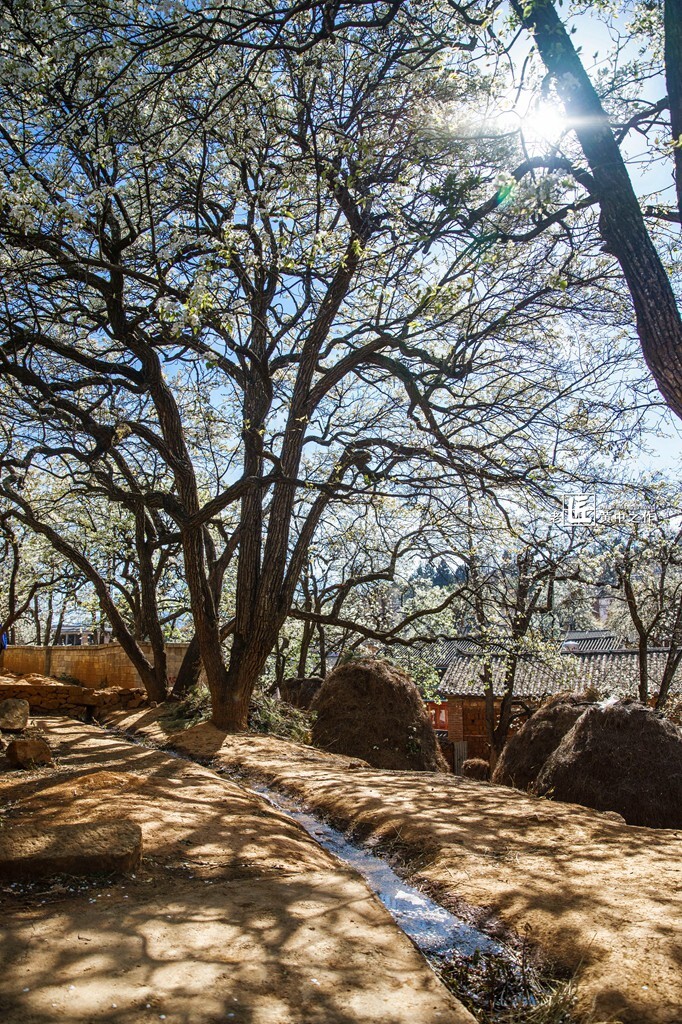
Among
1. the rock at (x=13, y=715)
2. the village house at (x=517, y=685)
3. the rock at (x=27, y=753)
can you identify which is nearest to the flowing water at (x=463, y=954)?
the rock at (x=27, y=753)

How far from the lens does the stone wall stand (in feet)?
55.0

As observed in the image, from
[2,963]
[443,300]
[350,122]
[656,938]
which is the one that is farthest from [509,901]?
[350,122]

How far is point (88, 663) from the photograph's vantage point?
1805 cm

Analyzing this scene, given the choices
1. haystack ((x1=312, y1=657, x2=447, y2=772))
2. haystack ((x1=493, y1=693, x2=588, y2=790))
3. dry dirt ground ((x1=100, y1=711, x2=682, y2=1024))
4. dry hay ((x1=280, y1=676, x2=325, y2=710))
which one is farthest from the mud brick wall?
haystack ((x1=493, y1=693, x2=588, y2=790))

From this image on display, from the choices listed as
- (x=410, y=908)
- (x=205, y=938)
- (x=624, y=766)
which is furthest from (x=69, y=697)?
(x=205, y=938)

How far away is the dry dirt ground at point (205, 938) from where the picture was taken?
7.41ft

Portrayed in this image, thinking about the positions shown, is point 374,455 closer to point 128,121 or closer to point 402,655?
point 128,121

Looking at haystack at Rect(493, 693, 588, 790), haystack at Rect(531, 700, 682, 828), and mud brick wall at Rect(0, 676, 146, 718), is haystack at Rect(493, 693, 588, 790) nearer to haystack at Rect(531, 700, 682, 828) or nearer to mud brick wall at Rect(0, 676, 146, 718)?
haystack at Rect(531, 700, 682, 828)

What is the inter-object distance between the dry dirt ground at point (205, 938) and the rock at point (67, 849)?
7 centimetres

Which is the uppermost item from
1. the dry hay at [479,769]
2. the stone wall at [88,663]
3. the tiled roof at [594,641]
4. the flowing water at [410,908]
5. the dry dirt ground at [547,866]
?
the tiled roof at [594,641]

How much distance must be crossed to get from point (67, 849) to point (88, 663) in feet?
51.3

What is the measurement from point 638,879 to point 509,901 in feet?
2.65

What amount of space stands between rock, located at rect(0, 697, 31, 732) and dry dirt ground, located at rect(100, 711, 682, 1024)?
2700 mm

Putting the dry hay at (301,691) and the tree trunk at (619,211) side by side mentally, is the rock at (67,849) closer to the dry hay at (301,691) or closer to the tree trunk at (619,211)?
the tree trunk at (619,211)
